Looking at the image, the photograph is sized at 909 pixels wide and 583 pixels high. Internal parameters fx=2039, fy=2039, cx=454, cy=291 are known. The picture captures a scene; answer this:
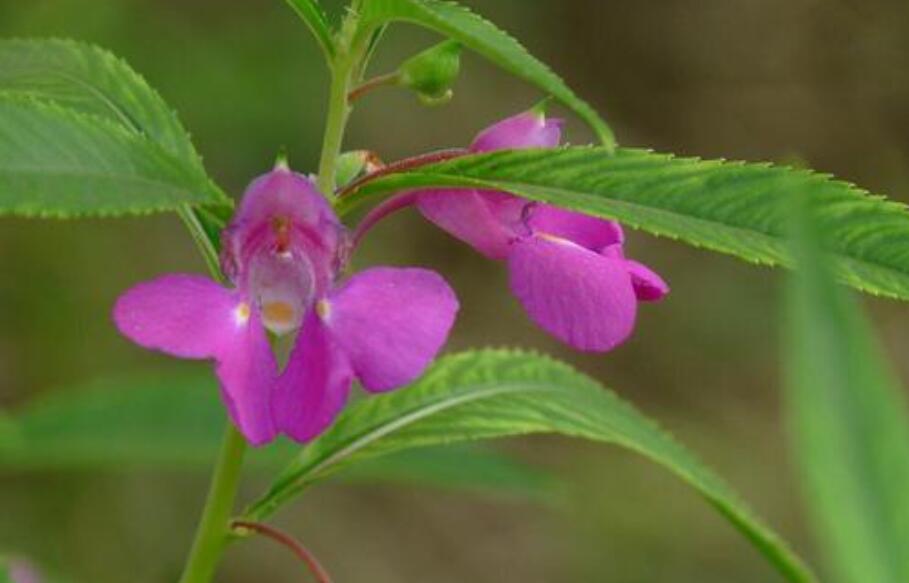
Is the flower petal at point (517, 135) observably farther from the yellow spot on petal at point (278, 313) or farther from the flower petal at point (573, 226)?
the yellow spot on petal at point (278, 313)

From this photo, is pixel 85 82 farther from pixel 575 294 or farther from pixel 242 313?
pixel 575 294

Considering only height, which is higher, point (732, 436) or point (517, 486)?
point (732, 436)

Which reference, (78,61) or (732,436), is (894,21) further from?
(78,61)

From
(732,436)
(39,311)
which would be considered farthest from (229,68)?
(732,436)

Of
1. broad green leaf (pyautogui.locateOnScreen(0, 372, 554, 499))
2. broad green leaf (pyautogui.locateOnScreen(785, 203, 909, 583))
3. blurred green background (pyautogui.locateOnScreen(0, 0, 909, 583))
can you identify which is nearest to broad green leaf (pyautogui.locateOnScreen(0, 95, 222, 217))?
broad green leaf (pyautogui.locateOnScreen(785, 203, 909, 583))

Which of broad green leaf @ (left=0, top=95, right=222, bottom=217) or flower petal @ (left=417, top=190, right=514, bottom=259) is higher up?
flower petal @ (left=417, top=190, right=514, bottom=259)

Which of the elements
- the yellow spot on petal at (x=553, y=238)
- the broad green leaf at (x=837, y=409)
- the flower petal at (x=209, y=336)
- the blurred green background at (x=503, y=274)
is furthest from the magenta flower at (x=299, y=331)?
the blurred green background at (x=503, y=274)

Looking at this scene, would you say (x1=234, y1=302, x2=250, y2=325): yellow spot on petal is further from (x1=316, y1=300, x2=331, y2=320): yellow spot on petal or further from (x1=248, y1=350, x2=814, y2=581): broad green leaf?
(x1=248, y1=350, x2=814, y2=581): broad green leaf

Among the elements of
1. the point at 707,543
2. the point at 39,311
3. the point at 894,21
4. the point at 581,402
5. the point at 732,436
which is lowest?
the point at 39,311
